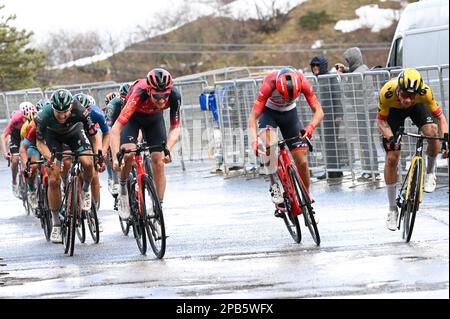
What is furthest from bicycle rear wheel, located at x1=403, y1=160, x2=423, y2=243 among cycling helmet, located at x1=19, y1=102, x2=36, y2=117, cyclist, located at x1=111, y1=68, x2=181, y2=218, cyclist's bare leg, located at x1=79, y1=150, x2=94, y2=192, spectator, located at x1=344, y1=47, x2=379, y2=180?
cycling helmet, located at x1=19, y1=102, x2=36, y2=117

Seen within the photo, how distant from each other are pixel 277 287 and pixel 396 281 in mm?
931

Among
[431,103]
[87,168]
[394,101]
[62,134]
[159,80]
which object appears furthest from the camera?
[62,134]

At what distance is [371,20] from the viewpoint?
8581 centimetres

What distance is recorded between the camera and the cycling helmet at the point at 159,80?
12.6 meters

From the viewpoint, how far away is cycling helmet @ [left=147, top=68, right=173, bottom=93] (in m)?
12.6

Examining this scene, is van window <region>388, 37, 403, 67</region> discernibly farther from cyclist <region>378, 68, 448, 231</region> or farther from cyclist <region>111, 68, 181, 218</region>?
cyclist <region>378, 68, 448, 231</region>

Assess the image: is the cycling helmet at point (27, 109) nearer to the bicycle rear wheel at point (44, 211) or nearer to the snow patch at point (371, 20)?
the bicycle rear wheel at point (44, 211)

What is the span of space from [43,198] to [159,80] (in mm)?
4066

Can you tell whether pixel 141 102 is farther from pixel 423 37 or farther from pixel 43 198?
pixel 423 37

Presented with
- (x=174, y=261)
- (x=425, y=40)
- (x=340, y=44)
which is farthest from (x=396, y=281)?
(x=340, y=44)

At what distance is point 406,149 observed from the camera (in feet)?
60.0

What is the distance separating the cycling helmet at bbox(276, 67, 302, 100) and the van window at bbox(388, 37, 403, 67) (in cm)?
943

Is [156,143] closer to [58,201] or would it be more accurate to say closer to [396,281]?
[58,201]

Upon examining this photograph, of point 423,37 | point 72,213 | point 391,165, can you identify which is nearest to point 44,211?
point 72,213
